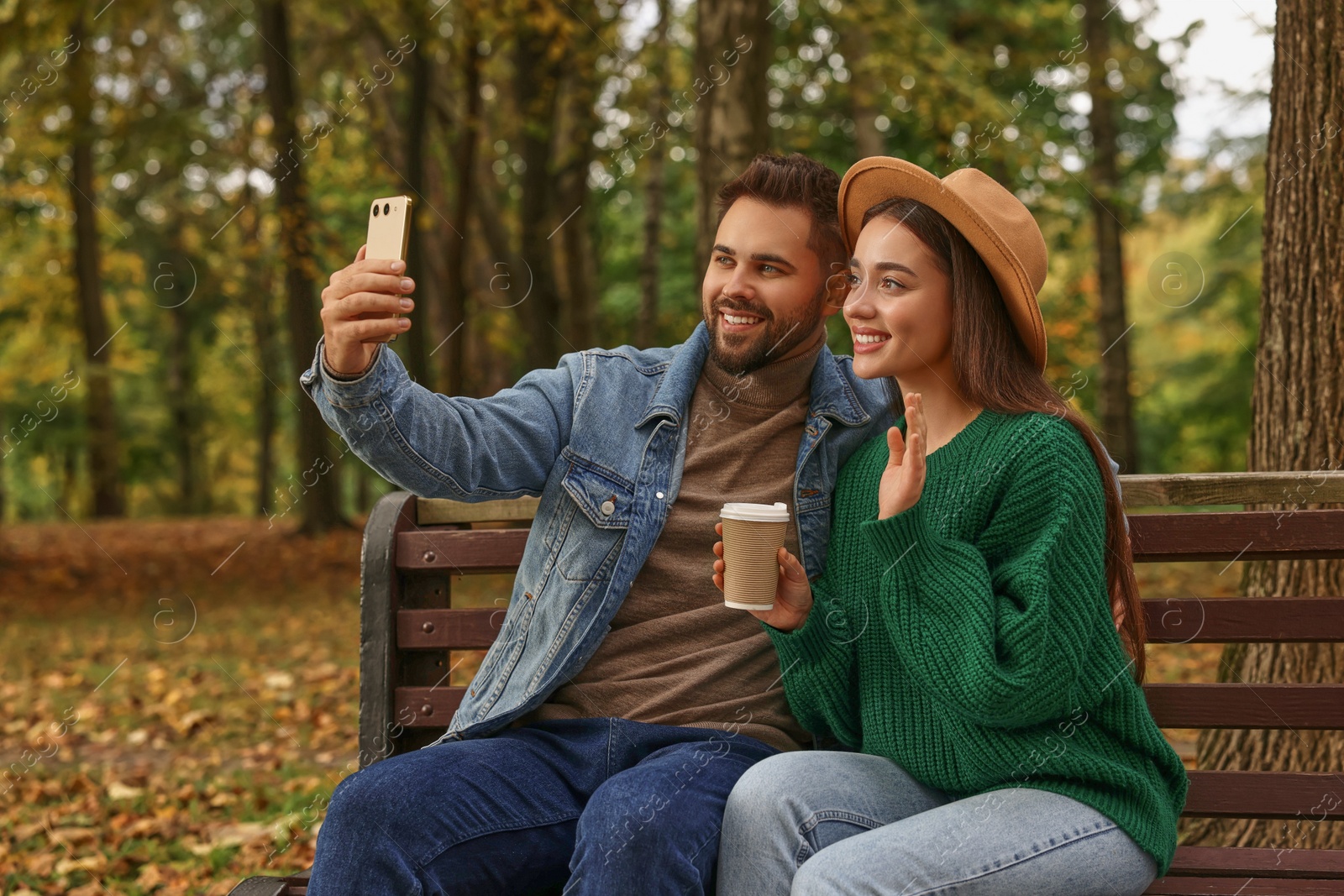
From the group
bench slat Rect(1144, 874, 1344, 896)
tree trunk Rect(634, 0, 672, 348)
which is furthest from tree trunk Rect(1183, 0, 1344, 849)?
tree trunk Rect(634, 0, 672, 348)

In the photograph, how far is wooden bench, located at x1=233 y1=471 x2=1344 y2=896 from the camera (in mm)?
2768

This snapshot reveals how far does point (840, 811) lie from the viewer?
8.04ft

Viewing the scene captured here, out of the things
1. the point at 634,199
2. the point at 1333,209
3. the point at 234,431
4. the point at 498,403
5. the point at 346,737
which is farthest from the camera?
the point at 234,431

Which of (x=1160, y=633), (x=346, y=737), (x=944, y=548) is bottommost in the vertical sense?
(x=346, y=737)

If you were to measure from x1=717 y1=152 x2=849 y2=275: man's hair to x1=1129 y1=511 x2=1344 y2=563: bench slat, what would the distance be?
97cm

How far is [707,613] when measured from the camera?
2934mm

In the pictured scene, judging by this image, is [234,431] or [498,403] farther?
[234,431]

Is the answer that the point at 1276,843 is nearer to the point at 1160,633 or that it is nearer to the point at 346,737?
the point at 1160,633

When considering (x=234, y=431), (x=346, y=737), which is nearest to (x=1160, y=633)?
(x=346, y=737)

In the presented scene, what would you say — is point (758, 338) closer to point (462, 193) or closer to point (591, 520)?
point (591, 520)

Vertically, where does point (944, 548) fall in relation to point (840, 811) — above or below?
above

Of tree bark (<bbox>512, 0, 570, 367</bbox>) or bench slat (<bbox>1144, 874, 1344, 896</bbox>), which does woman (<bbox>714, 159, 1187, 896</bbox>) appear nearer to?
bench slat (<bbox>1144, 874, 1344, 896</bbox>)

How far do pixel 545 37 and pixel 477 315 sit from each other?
430 cm

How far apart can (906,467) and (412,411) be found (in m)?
1.06
